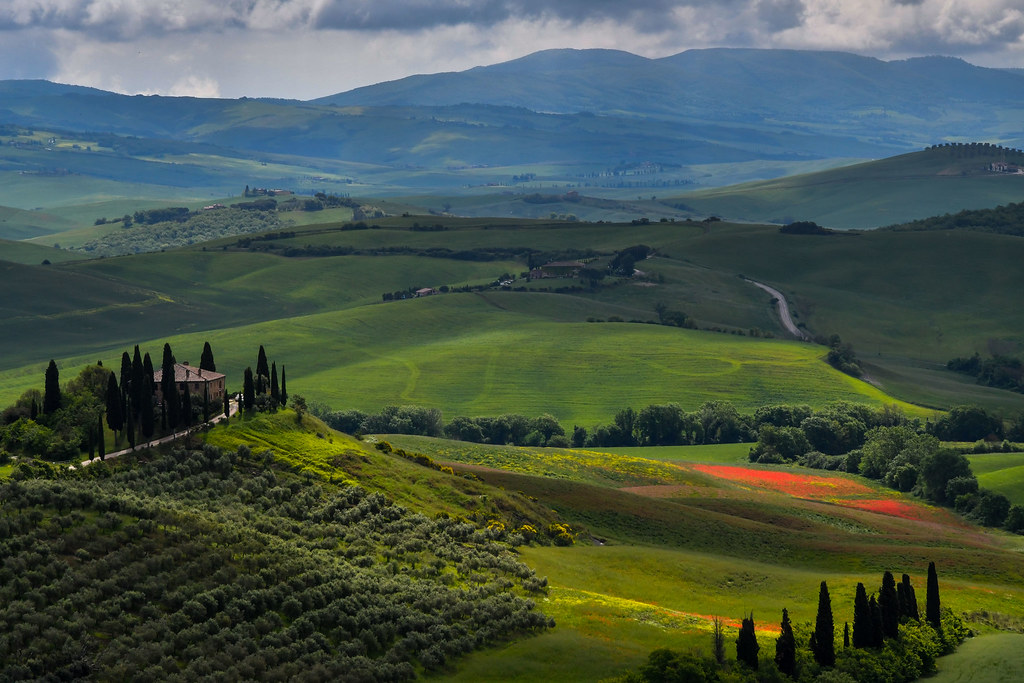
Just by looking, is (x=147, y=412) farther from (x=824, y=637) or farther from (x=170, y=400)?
(x=824, y=637)

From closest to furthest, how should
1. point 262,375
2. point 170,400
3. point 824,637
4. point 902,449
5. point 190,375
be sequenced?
point 824,637 → point 170,400 → point 190,375 → point 262,375 → point 902,449

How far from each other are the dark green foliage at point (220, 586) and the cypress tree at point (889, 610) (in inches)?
780

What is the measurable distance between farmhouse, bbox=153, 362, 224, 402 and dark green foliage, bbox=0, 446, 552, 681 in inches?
579

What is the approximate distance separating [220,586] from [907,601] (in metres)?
41.3

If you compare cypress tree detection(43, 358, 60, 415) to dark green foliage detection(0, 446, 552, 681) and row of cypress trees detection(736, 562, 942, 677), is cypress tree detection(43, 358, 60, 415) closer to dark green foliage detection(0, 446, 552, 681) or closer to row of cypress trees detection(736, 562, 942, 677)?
dark green foliage detection(0, 446, 552, 681)

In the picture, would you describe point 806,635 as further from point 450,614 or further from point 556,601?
point 450,614

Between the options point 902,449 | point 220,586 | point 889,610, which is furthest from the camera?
point 902,449

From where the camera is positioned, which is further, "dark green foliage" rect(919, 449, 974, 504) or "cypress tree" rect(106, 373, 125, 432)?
"dark green foliage" rect(919, 449, 974, 504)

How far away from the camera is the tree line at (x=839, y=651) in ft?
196

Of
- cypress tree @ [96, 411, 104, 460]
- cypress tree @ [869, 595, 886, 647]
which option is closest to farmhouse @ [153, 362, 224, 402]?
cypress tree @ [96, 411, 104, 460]

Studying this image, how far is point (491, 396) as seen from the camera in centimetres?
19725

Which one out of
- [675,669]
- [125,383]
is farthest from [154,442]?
[675,669]

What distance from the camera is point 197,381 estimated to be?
91.8m

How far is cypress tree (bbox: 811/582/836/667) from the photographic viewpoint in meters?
64.4
